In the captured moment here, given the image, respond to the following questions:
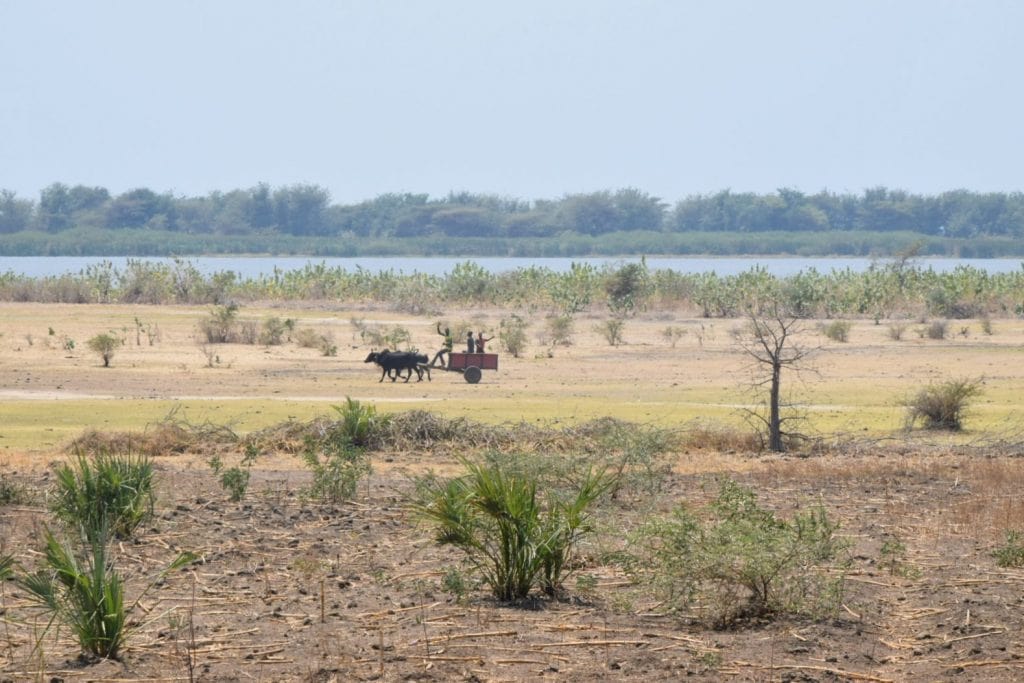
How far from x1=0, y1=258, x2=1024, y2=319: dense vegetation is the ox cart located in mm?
22440

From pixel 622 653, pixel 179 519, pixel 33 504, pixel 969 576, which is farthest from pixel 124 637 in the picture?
pixel 969 576

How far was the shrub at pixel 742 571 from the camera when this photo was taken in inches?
377

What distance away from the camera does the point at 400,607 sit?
10039mm

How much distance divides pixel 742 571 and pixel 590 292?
5361 centimetres

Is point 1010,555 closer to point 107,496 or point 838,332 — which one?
point 107,496

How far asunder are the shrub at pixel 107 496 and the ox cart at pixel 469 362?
20990 mm

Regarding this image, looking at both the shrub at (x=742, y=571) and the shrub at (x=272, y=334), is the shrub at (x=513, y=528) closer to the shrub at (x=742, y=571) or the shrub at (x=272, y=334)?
the shrub at (x=742, y=571)

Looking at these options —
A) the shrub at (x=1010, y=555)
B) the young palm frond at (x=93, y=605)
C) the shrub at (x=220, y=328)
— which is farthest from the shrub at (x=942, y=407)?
the shrub at (x=220, y=328)

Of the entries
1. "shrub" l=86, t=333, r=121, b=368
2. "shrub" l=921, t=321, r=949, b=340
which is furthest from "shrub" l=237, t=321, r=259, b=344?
"shrub" l=921, t=321, r=949, b=340

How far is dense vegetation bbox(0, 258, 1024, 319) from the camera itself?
59.0m

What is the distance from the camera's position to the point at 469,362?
3347cm

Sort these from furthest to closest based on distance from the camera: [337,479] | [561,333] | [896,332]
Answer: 1. [896,332]
2. [561,333]
3. [337,479]

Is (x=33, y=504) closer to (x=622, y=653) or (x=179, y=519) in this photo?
(x=179, y=519)

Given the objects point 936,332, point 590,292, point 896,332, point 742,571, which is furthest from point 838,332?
point 742,571
